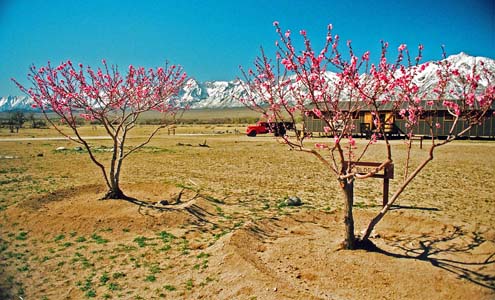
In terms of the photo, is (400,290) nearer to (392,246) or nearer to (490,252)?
(392,246)

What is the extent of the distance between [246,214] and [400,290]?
376 cm

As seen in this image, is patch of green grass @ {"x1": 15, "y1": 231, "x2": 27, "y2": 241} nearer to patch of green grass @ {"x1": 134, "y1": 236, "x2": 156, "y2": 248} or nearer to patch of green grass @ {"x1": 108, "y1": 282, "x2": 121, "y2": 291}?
patch of green grass @ {"x1": 134, "y1": 236, "x2": 156, "y2": 248}

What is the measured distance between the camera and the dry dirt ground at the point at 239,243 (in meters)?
4.46

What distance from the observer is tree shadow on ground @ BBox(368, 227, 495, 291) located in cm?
471

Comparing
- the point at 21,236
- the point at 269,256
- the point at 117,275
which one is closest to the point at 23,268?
the point at 117,275

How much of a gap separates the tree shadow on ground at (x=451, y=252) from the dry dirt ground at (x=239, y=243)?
2cm

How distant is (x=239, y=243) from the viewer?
568 cm

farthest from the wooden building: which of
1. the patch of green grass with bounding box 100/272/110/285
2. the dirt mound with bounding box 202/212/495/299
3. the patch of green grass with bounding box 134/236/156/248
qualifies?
the patch of green grass with bounding box 100/272/110/285

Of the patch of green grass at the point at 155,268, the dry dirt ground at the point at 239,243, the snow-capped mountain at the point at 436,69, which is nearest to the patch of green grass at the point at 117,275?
the dry dirt ground at the point at 239,243

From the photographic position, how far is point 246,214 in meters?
7.59

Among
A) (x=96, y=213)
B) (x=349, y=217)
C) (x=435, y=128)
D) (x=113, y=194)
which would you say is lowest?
(x=96, y=213)

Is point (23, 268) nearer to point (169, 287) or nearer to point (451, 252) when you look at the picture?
point (169, 287)

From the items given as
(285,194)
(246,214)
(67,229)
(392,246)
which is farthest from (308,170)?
(67,229)

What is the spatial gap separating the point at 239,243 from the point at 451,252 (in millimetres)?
3260
